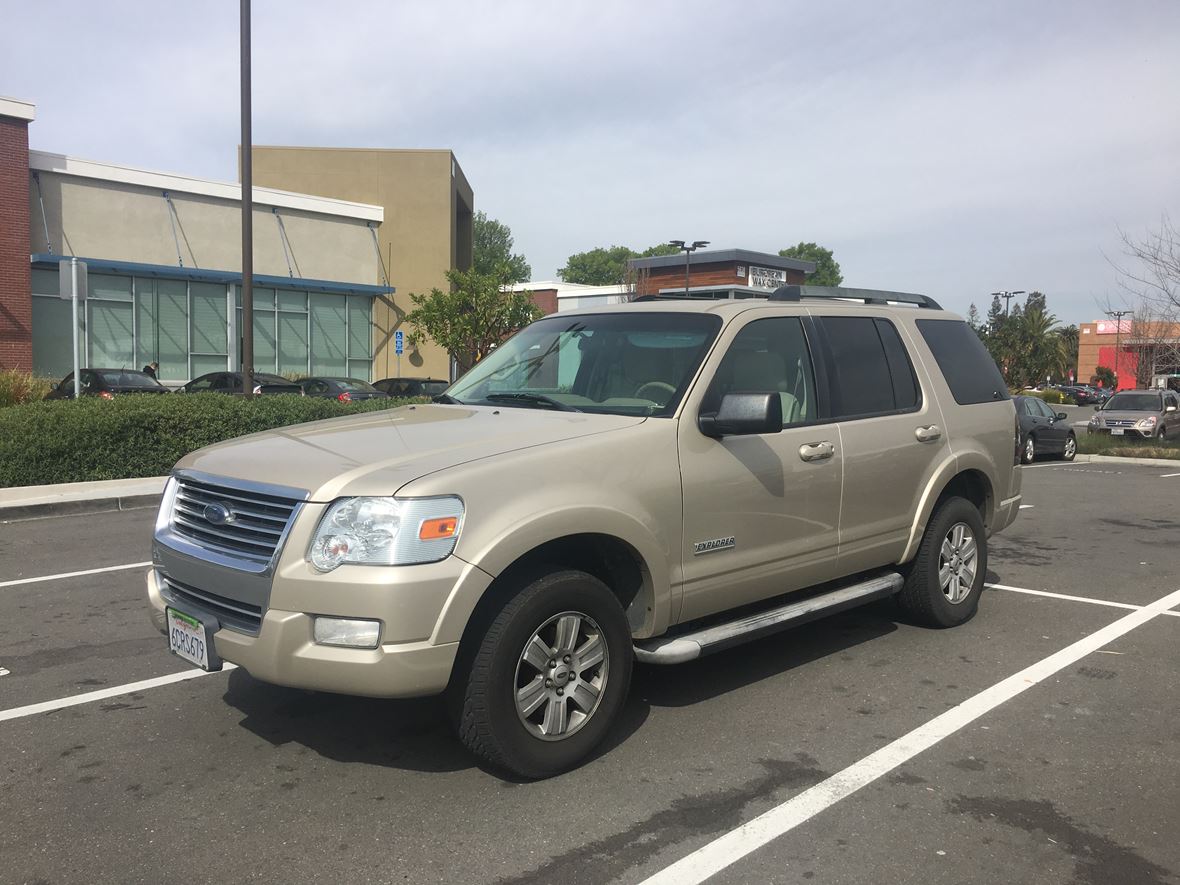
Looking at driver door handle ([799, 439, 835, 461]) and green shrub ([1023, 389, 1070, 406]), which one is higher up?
driver door handle ([799, 439, 835, 461])

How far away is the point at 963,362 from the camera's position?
643 cm

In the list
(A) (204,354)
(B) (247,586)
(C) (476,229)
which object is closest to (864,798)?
(B) (247,586)

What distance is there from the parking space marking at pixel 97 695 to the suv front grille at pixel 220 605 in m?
0.47

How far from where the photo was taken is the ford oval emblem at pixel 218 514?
3.80 m

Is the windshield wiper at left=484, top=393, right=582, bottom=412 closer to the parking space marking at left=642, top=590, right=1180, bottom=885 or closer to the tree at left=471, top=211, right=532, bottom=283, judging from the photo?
the parking space marking at left=642, top=590, right=1180, bottom=885

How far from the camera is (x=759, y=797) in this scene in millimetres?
3738

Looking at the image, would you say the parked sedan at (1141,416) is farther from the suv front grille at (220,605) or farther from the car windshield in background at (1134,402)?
the suv front grille at (220,605)

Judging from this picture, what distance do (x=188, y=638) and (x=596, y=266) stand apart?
407 feet

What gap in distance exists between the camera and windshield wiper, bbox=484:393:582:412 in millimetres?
4652

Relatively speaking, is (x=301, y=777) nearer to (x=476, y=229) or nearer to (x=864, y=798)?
(x=864, y=798)

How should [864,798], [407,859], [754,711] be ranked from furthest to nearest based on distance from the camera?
[754,711], [864,798], [407,859]

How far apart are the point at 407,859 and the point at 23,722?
2326 mm

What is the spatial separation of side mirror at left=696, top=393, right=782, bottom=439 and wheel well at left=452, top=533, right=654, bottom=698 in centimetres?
72

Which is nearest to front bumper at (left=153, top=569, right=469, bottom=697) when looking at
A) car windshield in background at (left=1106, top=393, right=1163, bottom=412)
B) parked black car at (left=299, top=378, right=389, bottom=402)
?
parked black car at (left=299, top=378, right=389, bottom=402)
